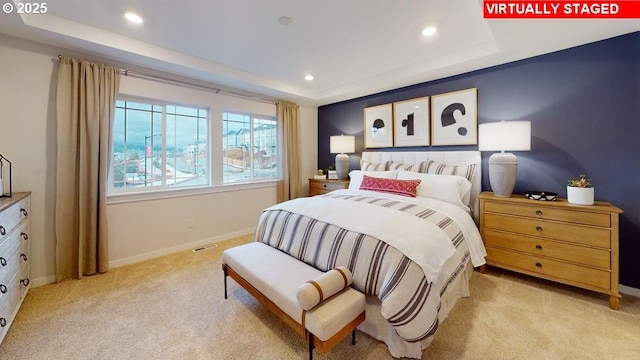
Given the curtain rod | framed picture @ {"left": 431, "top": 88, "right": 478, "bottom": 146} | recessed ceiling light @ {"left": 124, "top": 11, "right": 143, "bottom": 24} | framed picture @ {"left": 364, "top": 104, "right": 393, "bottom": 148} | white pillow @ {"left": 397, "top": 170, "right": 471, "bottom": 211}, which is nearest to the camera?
recessed ceiling light @ {"left": 124, "top": 11, "right": 143, "bottom": 24}

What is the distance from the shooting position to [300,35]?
2.46 meters

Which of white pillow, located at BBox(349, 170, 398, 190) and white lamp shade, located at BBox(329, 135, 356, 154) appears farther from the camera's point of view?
white lamp shade, located at BBox(329, 135, 356, 154)

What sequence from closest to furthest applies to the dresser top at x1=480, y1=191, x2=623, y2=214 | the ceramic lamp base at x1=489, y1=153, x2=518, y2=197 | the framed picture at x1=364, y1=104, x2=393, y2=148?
the dresser top at x1=480, y1=191, x2=623, y2=214, the ceramic lamp base at x1=489, y1=153, x2=518, y2=197, the framed picture at x1=364, y1=104, x2=393, y2=148

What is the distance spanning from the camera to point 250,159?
427cm

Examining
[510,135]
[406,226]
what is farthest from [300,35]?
[510,135]

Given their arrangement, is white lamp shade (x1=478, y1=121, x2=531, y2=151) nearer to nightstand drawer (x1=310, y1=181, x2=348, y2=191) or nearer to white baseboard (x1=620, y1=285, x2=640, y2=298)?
white baseboard (x1=620, y1=285, x2=640, y2=298)

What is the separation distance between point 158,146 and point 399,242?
10.5 feet

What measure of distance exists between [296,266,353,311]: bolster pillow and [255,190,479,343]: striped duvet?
0.40 ft

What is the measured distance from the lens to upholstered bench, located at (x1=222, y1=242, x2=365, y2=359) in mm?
1373

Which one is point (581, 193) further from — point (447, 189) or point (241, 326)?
point (241, 326)

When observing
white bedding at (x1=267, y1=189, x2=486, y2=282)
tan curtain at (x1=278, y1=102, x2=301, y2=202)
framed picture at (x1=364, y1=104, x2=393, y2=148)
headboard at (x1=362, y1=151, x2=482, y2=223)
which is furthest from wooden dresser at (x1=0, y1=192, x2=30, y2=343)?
framed picture at (x1=364, y1=104, x2=393, y2=148)

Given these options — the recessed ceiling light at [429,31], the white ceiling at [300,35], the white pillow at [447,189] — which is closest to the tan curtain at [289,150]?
the white ceiling at [300,35]

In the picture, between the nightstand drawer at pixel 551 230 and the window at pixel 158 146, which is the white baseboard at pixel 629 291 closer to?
the nightstand drawer at pixel 551 230

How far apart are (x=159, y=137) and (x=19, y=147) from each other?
1.20 metres
